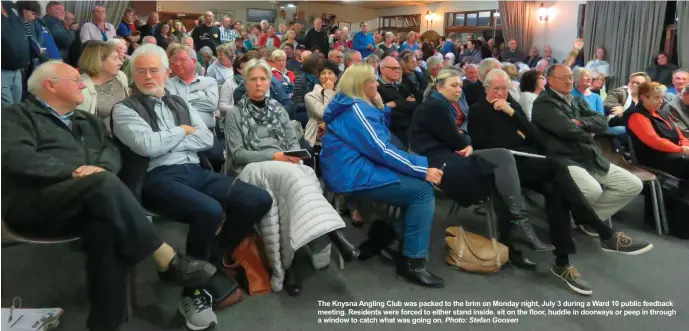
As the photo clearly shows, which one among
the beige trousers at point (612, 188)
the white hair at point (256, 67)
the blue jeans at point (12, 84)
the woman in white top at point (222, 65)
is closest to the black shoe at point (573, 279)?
the beige trousers at point (612, 188)

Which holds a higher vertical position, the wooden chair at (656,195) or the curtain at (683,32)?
the curtain at (683,32)

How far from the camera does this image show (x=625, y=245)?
2.68 meters

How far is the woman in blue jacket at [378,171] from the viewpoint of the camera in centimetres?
234

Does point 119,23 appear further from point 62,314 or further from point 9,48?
point 62,314

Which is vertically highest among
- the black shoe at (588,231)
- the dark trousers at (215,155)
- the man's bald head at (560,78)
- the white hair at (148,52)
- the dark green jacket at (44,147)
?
the white hair at (148,52)

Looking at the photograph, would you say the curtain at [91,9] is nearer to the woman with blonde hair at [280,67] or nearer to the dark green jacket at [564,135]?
the woman with blonde hair at [280,67]

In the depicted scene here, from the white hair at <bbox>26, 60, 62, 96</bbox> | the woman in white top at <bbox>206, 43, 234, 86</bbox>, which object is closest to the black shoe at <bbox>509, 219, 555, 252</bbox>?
the white hair at <bbox>26, 60, 62, 96</bbox>

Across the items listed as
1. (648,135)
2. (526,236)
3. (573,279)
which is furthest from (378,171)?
(648,135)

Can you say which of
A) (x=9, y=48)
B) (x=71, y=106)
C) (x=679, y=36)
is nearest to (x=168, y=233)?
(x=71, y=106)

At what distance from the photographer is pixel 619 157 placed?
3391 millimetres

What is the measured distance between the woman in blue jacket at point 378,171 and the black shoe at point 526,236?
446 millimetres

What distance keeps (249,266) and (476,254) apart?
46.2 inches

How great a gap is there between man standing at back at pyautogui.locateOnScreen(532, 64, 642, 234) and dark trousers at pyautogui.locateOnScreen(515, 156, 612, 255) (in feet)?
1.10

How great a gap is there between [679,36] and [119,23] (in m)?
7.86
